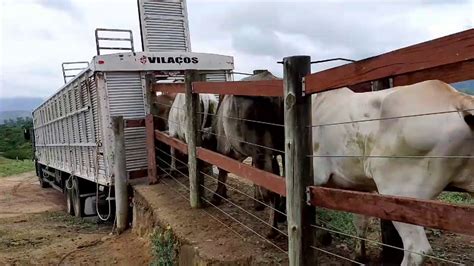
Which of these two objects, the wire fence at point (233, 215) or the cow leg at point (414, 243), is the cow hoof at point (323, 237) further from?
the cow leg at point (414, 243)

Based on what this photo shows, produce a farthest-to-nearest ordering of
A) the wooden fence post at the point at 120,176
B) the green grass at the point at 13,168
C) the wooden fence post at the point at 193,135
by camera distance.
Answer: the green grass at the point at 13,168
the wooden fence post at the point at 120,176
the wooden fence post at the point at 193,135

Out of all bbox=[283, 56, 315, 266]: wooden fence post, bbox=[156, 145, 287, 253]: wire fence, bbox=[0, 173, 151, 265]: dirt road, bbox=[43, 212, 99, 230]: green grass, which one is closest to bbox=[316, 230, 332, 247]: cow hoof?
bbox=[156, 145, 287, 253]: wire fence

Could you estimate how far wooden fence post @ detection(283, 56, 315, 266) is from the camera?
114 inches

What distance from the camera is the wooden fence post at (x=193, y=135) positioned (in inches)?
215

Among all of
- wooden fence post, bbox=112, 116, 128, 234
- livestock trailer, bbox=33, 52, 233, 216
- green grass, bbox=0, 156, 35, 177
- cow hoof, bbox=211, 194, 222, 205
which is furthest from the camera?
green grass, bbox=0, 156, 35, 177

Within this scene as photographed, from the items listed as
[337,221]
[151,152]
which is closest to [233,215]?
[337,221]

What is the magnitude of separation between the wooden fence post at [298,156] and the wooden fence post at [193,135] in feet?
8.31

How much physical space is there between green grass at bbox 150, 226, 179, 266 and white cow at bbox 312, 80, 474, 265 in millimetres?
1943

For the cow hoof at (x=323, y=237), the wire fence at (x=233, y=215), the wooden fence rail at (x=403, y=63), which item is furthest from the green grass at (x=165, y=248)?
the wooden fence rail at (x=403, y=63)

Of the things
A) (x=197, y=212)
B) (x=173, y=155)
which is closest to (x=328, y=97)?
(x=197, y=212)

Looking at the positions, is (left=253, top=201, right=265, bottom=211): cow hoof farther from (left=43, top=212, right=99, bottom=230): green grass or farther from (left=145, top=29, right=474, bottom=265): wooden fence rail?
(left=43, top=212, right=99, bottom=230): green grass

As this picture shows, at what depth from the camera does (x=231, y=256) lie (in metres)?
3.86

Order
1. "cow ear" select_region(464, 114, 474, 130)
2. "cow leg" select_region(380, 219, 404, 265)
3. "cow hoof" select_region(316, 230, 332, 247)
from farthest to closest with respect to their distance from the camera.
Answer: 1. "cow hoof" select_region(316, 230, 332, 247)
2. "cow leg" select_region(380, 219, 404, 265)
3. "cow ear" select_region(464, 114, 474, 130)

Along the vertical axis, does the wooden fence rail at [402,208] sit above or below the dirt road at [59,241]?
above
